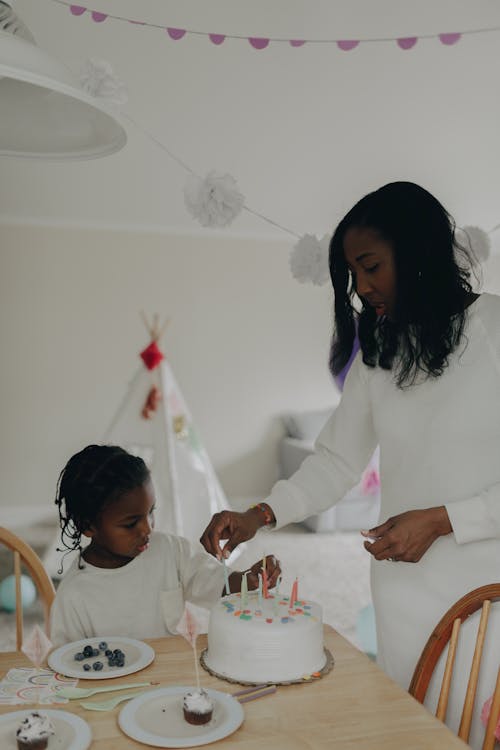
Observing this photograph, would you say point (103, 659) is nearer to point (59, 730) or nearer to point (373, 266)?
point (59, 730)

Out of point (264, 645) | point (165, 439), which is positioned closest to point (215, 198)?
point (264, 645)

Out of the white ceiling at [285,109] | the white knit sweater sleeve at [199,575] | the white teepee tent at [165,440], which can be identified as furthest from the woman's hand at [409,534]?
the white teepee tent at [165,440]

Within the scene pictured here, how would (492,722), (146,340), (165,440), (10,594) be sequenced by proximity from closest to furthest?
(492,722)
(10,594)
(165,440)
(146,340)

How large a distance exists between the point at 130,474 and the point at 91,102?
2.75ft

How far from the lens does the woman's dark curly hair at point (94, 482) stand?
5.13 feet

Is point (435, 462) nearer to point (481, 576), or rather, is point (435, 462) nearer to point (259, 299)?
point (481, 576)

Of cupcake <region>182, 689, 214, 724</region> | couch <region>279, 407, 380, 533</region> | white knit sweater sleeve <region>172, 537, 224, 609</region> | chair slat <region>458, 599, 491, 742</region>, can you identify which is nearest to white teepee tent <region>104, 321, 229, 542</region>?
couch <region>279, 407, 380, 533</region>

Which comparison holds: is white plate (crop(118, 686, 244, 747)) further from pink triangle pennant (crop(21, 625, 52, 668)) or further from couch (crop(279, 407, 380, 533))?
couch (crop(279, 407, 380, 533))

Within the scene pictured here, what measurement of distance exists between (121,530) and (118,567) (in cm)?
11

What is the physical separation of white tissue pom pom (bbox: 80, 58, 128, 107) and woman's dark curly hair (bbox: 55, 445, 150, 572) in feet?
2.67

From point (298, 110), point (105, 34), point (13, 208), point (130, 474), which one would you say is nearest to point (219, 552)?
point (130, 474)

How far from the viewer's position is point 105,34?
2.81m

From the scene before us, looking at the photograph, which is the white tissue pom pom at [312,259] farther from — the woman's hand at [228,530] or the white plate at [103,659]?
the white plate at [103,659]

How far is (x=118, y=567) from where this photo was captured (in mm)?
1592
